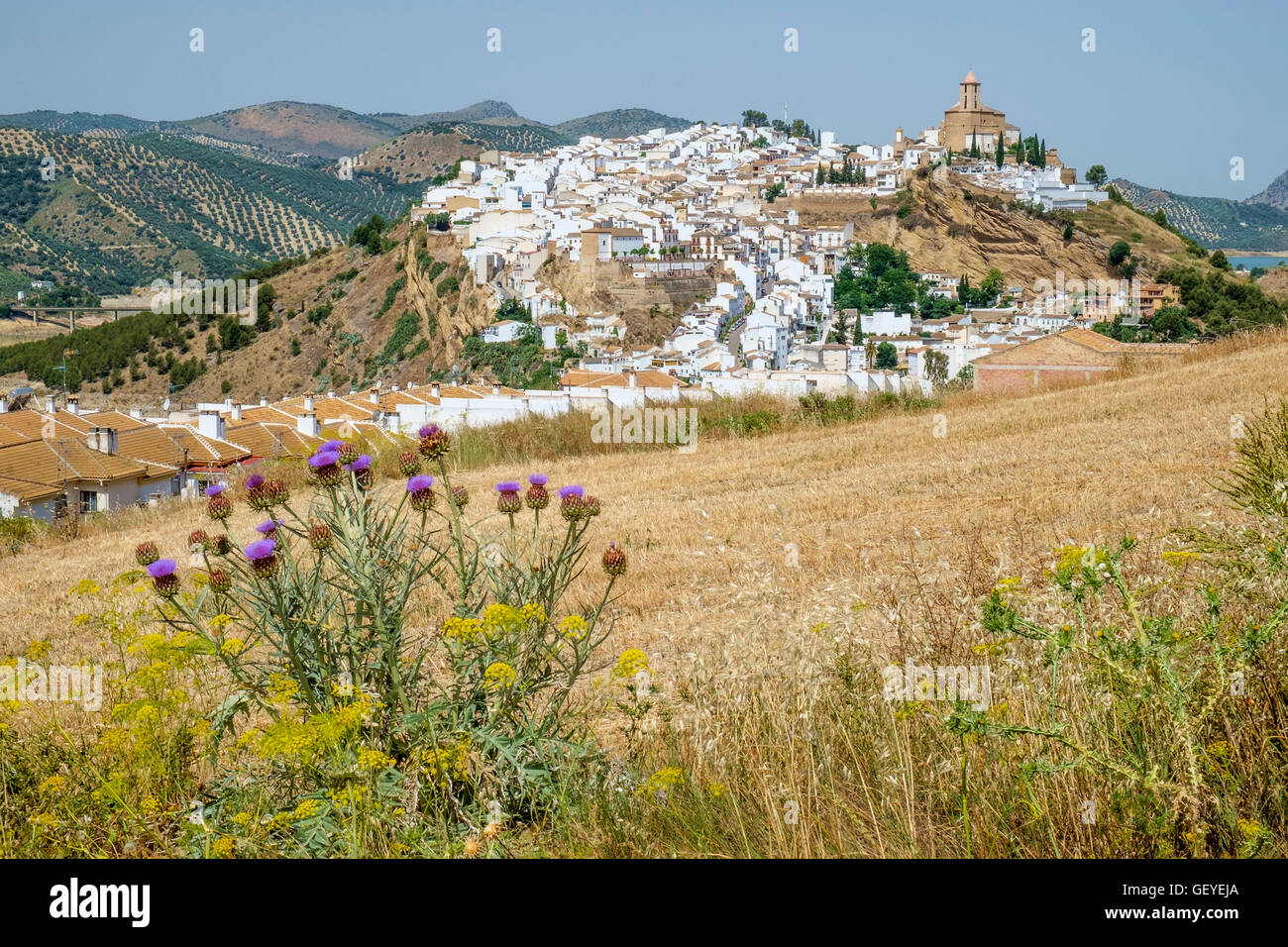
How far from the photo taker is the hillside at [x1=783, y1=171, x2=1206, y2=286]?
81.2m

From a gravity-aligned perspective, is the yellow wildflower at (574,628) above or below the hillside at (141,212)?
below

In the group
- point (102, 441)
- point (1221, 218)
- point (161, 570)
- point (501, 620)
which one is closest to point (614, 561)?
point (501, 620)

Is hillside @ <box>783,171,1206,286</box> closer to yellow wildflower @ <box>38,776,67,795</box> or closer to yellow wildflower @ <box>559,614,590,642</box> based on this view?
yellow wildflower @ <box>559,614,590,642</box>

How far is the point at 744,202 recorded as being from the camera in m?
89.9

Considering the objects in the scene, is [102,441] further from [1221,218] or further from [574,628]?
[1221,218]

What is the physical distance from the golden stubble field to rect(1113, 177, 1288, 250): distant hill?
179 m

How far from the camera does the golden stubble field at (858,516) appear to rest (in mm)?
3887

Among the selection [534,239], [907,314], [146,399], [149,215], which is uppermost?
[149,215]

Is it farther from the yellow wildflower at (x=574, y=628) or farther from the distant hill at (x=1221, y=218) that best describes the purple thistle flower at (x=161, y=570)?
the distant hill at (x=1221, y=218)

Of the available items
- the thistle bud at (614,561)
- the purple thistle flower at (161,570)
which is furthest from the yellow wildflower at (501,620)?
the purple thistle flower at (161,570)

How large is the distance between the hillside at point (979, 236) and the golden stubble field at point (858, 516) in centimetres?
7237
